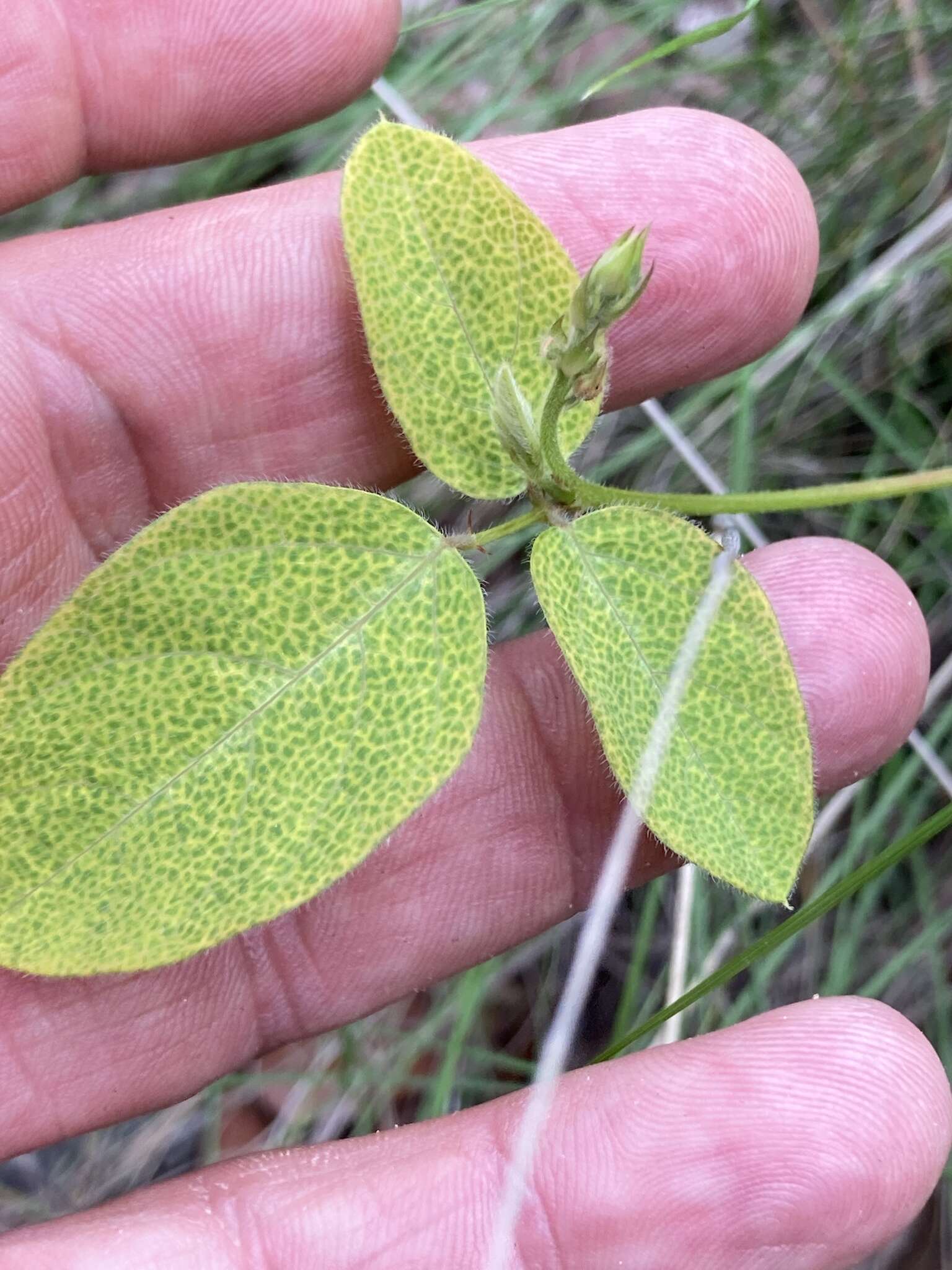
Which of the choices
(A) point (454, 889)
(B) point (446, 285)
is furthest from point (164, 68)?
(A) point (454, 889)

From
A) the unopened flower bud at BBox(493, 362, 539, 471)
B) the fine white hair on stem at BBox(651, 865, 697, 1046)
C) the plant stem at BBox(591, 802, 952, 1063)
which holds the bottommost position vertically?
the fine white hair on stem at BBox(651, 865, 697, 1046)

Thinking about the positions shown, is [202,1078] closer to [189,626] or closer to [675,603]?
[189,626]

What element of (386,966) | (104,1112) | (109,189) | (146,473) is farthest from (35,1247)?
(109,189)

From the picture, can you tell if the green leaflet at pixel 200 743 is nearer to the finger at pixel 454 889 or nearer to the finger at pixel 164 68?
the finger at pixel 454 889

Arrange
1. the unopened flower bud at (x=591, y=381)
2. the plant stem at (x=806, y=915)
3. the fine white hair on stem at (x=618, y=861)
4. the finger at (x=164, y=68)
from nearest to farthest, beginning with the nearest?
the unopened flower bud at (x=591, y=381), the fine white hair on stem at (x=618, y=861), the plant stem at (x=806, y=915), the finger at (x=164, y=68)

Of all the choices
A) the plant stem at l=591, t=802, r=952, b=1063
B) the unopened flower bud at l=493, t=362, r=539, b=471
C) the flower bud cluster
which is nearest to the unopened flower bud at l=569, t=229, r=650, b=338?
the flower bud cluster

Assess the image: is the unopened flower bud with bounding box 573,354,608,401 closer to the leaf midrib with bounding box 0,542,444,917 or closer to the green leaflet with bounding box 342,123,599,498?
the green leaflet with bounding box 342,123,599,498

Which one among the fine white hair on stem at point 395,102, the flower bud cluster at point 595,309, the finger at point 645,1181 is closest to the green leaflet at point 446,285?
the flower bud cluster at point 595,309
